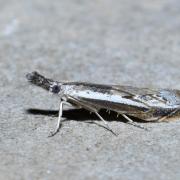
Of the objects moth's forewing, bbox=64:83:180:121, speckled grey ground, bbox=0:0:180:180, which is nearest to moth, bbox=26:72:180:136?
moth's forewing, bbox=64:83:180:121

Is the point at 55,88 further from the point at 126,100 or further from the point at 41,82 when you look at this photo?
the point at 126,100

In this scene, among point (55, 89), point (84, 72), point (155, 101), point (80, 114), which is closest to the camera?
point (155, 101)

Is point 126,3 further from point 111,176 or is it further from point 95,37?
point 111,176

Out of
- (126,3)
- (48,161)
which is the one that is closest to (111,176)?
(48,161)

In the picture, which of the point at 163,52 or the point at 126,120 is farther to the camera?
the point at 163,52

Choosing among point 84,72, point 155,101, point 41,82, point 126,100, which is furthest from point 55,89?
point 84,72

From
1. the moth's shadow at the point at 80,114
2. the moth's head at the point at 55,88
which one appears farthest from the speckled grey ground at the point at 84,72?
the moth's head at the point at 55,88

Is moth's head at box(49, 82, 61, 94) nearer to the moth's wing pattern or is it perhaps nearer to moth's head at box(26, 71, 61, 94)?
moth's head at box(26, 71, 61, 94)
